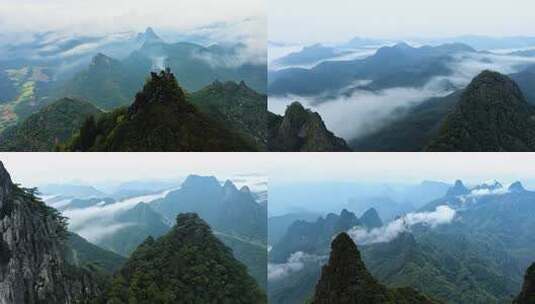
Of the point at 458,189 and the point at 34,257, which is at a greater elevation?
the point at 458,189

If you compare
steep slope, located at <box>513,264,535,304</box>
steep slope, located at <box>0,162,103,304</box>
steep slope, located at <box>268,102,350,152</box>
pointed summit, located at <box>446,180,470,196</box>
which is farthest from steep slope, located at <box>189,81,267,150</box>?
steep slope, located at <box>513,264,535,304</box>

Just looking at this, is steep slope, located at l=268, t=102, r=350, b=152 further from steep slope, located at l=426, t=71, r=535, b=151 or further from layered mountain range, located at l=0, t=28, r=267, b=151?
steep slope, located at l=426, t=71, r=535, b=151

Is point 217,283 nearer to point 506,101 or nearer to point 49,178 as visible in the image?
point 49,178

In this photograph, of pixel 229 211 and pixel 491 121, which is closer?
pixel 491 121

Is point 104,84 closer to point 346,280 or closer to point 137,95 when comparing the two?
point 137,95

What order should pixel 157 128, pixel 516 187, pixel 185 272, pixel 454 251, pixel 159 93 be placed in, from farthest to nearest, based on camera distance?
pixel 454 251 → pixel 516 187 → pixel 185 272 → pixel 159 93 → pixel 157 128

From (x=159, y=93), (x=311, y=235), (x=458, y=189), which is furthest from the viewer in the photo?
(x=311, y=235)

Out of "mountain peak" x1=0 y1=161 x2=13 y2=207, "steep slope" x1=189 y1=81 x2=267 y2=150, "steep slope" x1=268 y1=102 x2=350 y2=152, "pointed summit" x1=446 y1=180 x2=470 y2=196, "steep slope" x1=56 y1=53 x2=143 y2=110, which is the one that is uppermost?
"steep slope" x1=56 y1=53 x2=143 y2=110

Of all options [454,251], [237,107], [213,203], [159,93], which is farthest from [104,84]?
[454,251]
